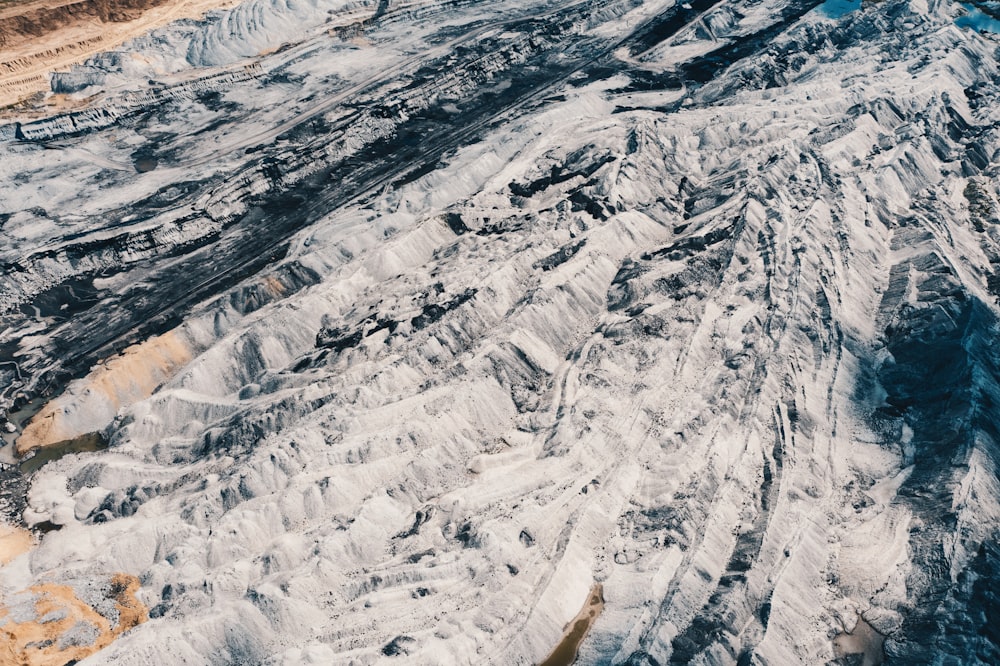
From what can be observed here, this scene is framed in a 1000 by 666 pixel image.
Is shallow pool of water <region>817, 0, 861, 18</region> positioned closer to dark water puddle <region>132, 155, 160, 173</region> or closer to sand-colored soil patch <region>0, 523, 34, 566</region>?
dark water puddle <region>132, 155, 160, 173</region>

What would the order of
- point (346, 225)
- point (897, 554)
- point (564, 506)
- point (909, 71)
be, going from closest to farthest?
1. point (897, 554)
2. point (564, 506)
3. point (346, 225)
4. point (909, 71)

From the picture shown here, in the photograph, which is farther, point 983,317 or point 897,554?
point 983,317

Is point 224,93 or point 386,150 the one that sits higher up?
point 224,93

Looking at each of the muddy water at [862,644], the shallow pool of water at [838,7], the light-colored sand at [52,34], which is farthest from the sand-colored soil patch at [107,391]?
the shallow pool of water at [838,7]

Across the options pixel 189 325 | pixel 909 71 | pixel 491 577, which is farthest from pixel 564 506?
pixel 909 71

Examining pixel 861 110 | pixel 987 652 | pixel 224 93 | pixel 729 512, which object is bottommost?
pixel 987 652

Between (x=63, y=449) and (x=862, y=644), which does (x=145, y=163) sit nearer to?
(x=63, y=449)

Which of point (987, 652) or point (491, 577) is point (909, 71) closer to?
point (987, 652)
